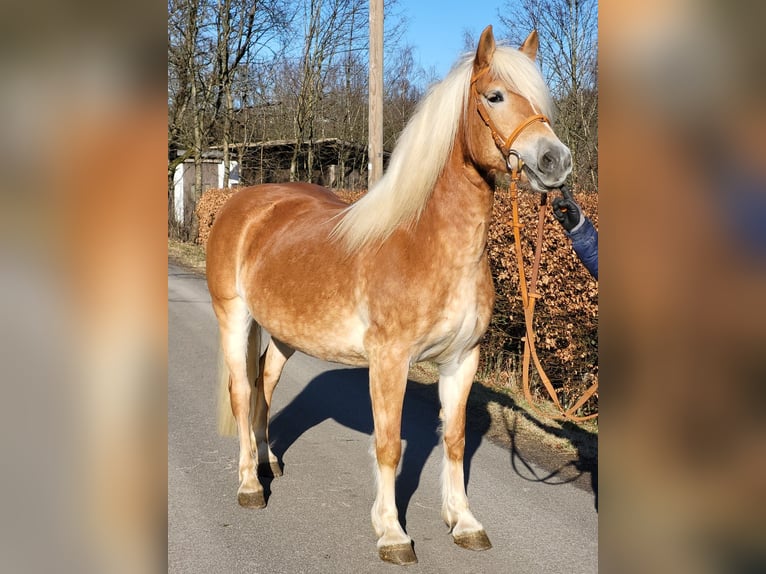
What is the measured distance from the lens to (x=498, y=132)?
8.99 feet

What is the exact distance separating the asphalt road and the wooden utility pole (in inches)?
164

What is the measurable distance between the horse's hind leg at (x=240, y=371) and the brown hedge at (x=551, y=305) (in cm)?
258

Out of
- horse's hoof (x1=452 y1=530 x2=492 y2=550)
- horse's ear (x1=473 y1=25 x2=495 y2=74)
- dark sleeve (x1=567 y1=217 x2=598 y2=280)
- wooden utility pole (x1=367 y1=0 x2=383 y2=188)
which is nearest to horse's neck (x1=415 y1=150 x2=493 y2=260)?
horse's ear (x1=473 y1=25 x2=495 y2=74)

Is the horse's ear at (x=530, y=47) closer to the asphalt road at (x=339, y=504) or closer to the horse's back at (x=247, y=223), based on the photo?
the horse's back at (x=247, y=223)

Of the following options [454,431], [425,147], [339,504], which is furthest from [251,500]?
[425,147]

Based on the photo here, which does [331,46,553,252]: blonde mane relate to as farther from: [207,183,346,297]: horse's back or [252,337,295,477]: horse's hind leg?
[252,337,295,477]: horse's hind leg

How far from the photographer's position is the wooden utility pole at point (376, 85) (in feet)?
28.9

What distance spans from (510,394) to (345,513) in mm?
2803

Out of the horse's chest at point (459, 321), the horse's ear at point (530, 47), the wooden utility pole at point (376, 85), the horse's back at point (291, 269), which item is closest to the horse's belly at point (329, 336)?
the horse's back at point (291, 269)

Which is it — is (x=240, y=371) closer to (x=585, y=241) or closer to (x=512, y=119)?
(x=512, y=119)
